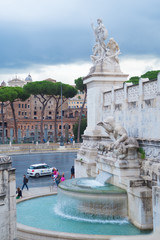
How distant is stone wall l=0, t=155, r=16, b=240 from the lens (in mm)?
9055

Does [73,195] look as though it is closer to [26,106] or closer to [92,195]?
[92,195]

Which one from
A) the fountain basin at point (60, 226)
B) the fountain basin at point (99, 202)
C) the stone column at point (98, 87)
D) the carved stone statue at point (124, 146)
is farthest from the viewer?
the stone column at point (98, 87)

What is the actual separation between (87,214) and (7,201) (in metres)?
4.36

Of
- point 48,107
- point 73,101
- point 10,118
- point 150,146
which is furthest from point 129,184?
point 73,101

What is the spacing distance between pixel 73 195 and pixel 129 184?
2.29m

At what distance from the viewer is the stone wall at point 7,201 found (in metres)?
9.05

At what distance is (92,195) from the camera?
40.7ft

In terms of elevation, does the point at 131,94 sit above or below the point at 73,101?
below

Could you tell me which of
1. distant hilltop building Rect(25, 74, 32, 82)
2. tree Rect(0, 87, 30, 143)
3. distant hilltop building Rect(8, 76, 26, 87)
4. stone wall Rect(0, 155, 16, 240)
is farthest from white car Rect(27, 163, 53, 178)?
distant hilltop building Rect(25, 74, 32, 82)

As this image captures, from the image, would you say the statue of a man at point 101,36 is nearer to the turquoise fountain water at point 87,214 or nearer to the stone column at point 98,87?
the stone column at point 98,87

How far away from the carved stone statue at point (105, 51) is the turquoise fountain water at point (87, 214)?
802 centimetres

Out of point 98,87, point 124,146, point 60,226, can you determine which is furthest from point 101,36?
point 60,226

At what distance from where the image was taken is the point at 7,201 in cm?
917

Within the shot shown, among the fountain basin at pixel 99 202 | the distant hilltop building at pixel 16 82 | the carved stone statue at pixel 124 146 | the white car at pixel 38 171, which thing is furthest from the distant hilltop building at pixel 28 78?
the fountain basin at pixel 99 202
